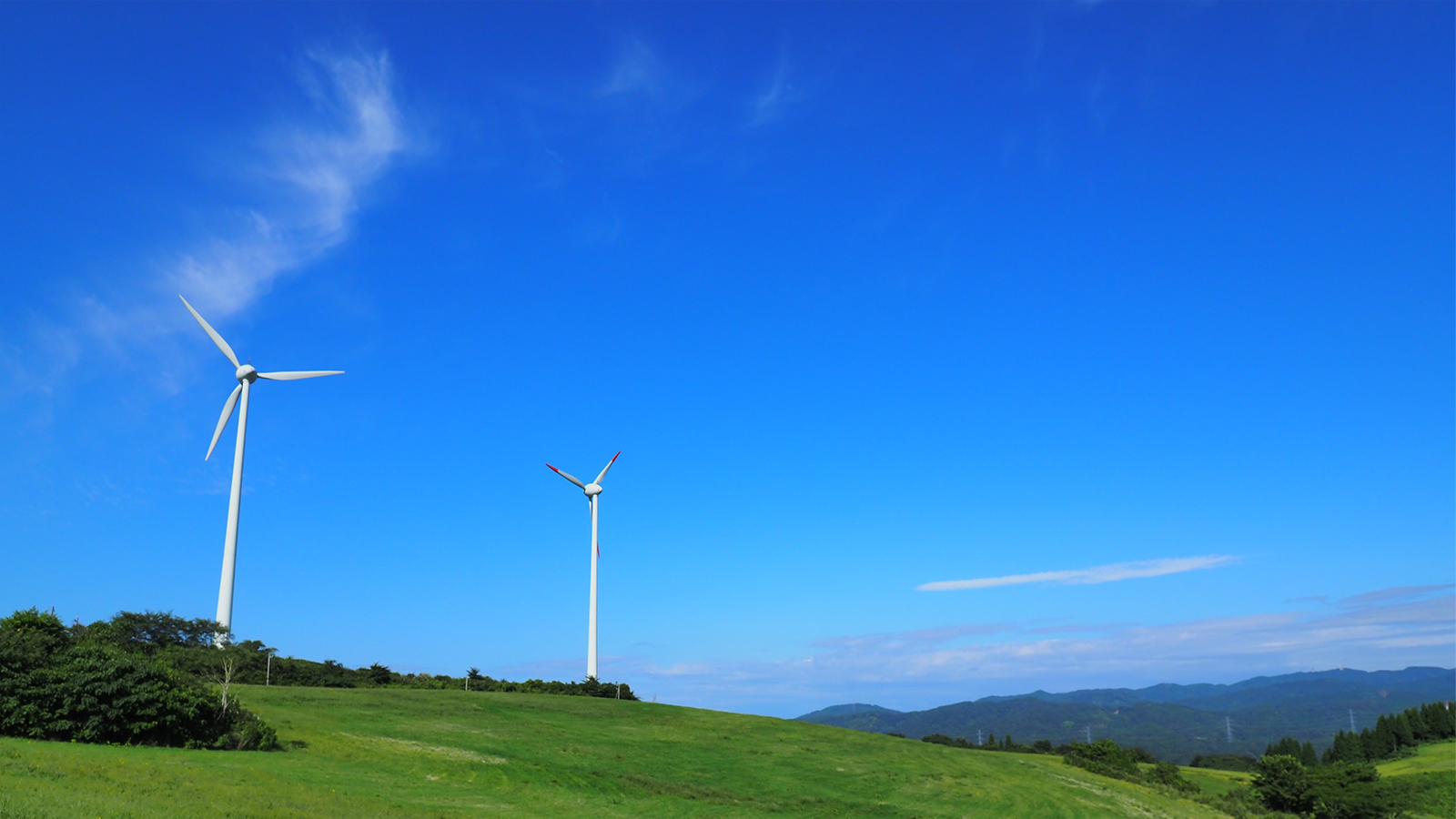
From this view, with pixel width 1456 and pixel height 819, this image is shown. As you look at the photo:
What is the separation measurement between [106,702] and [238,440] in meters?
56.2

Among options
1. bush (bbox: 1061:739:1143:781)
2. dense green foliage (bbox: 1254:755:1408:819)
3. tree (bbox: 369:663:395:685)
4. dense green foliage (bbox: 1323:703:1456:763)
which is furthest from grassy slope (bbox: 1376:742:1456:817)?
tree (bbox: 369:663:395:685)

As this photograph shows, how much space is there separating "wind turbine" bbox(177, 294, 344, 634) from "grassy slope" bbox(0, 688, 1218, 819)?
21.7 m

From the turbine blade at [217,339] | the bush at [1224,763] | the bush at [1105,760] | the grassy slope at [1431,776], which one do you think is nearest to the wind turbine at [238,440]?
the turbine blade at [217,339]

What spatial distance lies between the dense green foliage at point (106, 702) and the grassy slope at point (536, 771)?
9.28 ft

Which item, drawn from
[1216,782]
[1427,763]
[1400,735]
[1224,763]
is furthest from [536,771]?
[1400,735]

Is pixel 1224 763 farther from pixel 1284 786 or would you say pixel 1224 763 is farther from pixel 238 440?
pixel 238 440

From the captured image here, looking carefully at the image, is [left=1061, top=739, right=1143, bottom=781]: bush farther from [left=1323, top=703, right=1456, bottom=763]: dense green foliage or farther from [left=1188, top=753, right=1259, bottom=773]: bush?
[left=1323, top=703, right=1456, bottom=763]: dense green foliage

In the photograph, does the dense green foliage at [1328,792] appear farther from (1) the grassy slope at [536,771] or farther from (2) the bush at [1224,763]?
(2) the bush at [1224,763]

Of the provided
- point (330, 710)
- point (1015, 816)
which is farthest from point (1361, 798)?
point (330, 710)

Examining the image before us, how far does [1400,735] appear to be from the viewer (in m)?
174

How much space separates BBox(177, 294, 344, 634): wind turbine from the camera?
8456 centimetres

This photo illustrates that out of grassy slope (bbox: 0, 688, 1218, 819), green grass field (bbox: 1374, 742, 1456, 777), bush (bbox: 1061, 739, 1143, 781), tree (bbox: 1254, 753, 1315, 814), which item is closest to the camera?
grassy slope (bbox: 0, 688, 1218, 819)

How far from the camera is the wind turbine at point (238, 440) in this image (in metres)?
84.6

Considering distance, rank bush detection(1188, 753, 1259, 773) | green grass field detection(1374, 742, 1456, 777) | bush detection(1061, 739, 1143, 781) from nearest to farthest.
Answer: bush detection(1061, 739, 1143, 781)
green grass field detection(1374, 742, 1456, 777)
bush detection(1188, 753, 1259, 773)
